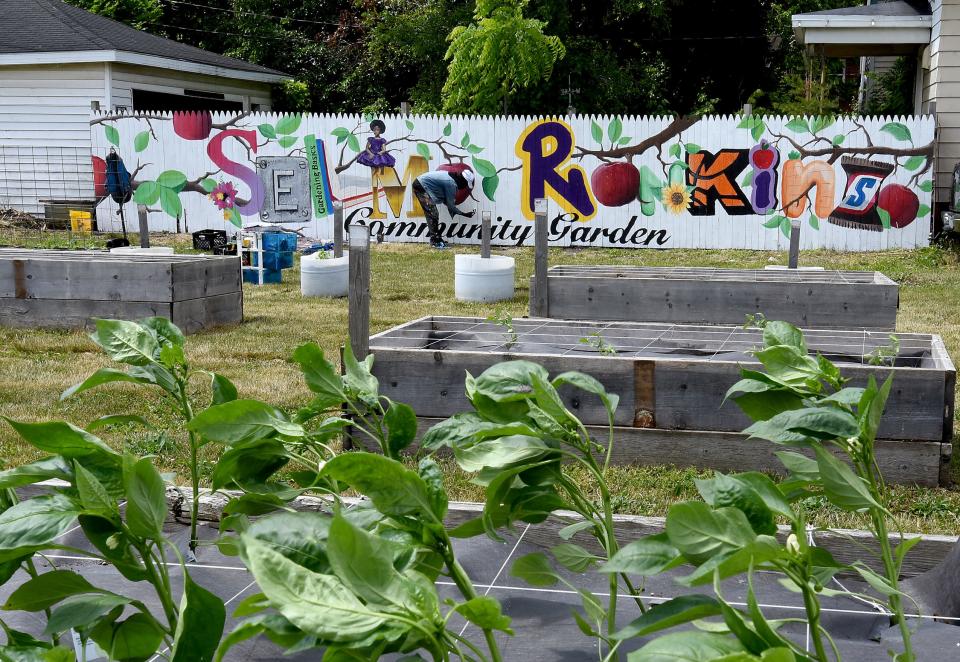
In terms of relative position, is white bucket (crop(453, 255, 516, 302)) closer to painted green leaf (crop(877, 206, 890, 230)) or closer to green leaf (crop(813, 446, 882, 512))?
painted green leaf (crop(877, 206, 890, 230))

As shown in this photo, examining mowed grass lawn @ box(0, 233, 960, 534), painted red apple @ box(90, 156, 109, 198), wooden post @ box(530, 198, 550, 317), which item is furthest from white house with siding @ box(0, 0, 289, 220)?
wooden post @ box(530, 198, 550, 317)

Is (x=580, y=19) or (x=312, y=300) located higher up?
(x=580, y=19)

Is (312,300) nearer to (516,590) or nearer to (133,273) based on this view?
(133,273)

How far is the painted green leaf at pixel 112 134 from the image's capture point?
18.1 m

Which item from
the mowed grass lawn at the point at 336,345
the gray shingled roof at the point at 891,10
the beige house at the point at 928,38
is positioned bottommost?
the mowed grass lawn at the point at 336,345

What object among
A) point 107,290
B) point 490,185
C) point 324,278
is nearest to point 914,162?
point 490,185

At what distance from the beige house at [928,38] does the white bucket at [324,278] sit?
26.8 feet

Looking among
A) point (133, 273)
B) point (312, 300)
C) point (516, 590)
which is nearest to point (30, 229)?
point (312, 300)

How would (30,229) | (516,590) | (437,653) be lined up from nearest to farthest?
(437,653) → (516,590) → (30,229)

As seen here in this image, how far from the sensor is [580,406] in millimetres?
5012

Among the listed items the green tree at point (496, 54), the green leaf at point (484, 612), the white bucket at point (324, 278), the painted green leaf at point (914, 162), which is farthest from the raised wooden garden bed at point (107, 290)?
the green tree at point (496, 54)

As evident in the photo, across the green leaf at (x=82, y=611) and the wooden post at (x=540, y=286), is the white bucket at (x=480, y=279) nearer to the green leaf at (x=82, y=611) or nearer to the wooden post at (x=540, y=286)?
the wooden post at (x=540, y=286)

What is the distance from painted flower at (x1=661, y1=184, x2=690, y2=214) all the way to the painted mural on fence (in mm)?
22

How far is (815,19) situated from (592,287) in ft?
28.3
